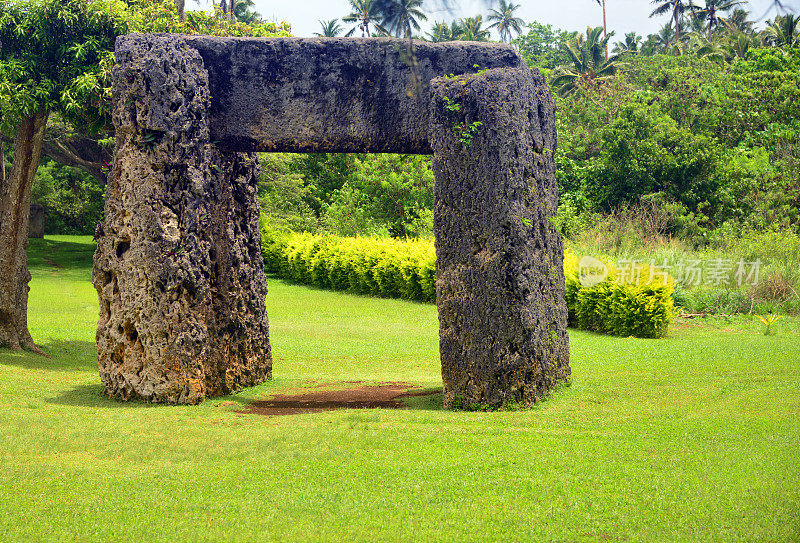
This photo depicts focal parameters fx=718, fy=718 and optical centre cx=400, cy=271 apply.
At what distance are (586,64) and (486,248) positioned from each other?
111ft

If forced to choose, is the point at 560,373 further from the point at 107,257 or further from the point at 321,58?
the point at 107,257

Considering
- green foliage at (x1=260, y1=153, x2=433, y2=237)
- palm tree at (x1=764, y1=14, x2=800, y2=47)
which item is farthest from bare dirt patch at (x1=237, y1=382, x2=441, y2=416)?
palm tree at (x1=764, y1=14, x2=800, y2=47)

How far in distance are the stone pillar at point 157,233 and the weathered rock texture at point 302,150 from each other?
16 millimetres

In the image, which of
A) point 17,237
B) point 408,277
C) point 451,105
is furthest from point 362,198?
point 451,105

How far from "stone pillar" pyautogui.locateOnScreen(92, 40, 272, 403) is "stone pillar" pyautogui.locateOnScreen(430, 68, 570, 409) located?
2750mm

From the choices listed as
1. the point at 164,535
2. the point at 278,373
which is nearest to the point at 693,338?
the point at 278,373

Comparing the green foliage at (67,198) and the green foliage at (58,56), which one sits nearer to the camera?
the green foliage at (58,56)

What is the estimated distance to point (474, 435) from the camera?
6.20m

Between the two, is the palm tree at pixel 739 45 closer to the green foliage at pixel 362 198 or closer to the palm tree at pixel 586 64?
the palm tree at pixel 586 64

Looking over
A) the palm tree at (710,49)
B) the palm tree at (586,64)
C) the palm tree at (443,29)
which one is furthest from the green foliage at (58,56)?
the palm tree at (586,64)

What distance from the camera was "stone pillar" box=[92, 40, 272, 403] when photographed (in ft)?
25.7

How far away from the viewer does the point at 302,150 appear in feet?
28.5

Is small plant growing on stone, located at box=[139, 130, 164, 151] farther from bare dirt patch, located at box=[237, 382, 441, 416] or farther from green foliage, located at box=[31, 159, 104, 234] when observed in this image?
green foliage, located at box=[31, 159, 104, 234]

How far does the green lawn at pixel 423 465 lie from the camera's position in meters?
4.29
